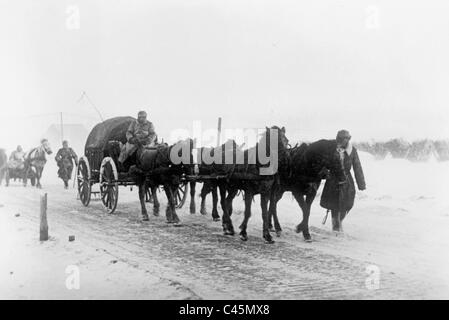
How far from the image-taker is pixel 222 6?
9.55m

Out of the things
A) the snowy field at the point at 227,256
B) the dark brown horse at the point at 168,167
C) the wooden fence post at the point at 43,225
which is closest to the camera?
the snowy field at the point at 227,256

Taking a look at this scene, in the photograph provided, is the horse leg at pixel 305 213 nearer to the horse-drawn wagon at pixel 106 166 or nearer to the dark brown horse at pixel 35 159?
the horse-drawn wagon at pixel 106 166

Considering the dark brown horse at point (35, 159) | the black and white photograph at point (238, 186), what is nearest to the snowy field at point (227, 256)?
the black and white photograph at point (238, 186)

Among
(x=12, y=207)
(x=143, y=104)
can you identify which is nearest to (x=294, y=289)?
(x=12, y=207)

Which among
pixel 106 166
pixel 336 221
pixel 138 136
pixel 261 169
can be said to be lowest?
pixel 336 221

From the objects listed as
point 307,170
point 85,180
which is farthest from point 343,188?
point 85,180

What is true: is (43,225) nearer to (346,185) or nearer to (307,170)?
(307,170)

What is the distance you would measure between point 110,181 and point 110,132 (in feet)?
5.64

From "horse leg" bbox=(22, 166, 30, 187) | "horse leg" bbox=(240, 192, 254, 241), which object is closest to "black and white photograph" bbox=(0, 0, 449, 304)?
"horse leg" bbox=(240, 192, 254, 241)

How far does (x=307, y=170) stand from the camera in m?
10.2

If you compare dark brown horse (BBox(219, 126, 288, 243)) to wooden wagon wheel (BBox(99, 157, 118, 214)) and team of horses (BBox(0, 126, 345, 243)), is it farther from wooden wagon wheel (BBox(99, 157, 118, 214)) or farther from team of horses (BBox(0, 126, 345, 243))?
wooden wagon wheel (BBox(99, 157, 118, 214))

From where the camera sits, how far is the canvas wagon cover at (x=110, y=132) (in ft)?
47.0

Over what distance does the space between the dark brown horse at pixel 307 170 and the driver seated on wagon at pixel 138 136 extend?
4.27 meters

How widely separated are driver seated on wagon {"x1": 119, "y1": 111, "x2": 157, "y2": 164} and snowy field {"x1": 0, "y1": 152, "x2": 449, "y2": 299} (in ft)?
5.71
